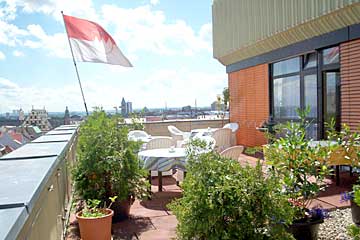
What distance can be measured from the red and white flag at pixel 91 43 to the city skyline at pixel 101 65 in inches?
11.5

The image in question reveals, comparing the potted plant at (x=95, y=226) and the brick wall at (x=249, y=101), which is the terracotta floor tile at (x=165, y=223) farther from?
the brick wall at (x=249, y=101)

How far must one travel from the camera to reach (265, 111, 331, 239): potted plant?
338cm

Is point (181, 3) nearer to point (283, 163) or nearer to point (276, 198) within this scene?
point (283, 163)

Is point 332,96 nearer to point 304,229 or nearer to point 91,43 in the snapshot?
point 304,229

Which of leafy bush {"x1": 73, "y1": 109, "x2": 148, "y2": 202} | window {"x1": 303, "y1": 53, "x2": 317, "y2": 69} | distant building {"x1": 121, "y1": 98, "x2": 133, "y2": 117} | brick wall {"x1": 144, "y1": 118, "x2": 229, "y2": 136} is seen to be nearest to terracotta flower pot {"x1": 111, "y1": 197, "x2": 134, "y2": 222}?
leafy bush {"x1": 73, "y1": 109, "x2": 148, "y2": 202}

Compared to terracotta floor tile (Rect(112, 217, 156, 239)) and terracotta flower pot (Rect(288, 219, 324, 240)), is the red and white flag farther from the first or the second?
terracotta flower pot (Rect(288, 219, 324, 240))

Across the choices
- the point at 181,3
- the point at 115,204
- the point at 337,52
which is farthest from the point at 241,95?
the point at 115,204

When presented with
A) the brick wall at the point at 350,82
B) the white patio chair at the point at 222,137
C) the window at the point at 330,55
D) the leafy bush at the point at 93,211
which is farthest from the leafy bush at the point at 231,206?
the white patio chair at the point at 222,137

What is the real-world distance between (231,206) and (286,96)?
7811mm

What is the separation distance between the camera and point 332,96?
779 cm

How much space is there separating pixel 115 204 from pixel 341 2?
17.7 feet

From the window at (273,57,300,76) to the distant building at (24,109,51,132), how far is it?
6495 millimetres

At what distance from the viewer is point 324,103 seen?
7988mm

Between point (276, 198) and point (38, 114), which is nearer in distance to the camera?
point (276, 198)
